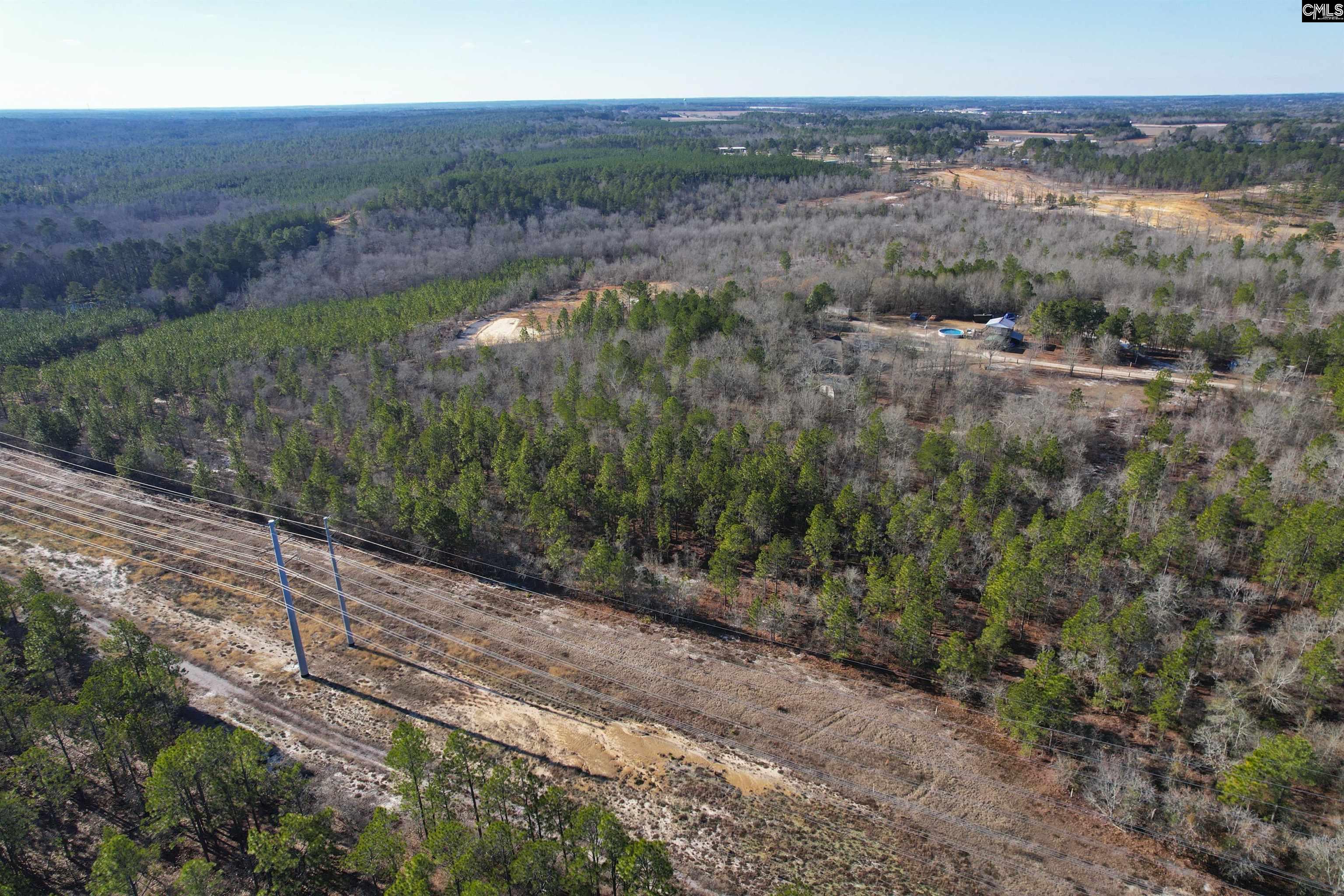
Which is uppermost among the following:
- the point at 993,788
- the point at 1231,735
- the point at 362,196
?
the point at 362,196

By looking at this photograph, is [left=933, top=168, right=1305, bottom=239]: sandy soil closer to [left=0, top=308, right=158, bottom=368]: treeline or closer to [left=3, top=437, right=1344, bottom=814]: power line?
[left=3, top=437, right=1344, bottom=814]: power line

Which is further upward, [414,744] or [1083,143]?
[1083,143]

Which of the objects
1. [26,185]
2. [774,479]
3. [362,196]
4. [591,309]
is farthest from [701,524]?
[26,185]

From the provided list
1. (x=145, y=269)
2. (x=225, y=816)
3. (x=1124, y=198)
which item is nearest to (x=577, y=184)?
(x=145, y=269)

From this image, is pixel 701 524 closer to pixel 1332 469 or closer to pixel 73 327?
pixel 1332 469

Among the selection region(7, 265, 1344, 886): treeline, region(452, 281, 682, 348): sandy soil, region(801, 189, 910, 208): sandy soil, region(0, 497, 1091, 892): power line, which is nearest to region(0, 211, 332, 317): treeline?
region(452, 281, 682, 348): sandy soil

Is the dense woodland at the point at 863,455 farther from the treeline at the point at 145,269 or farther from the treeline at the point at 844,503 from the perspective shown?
the treeline at the point at 145,269
